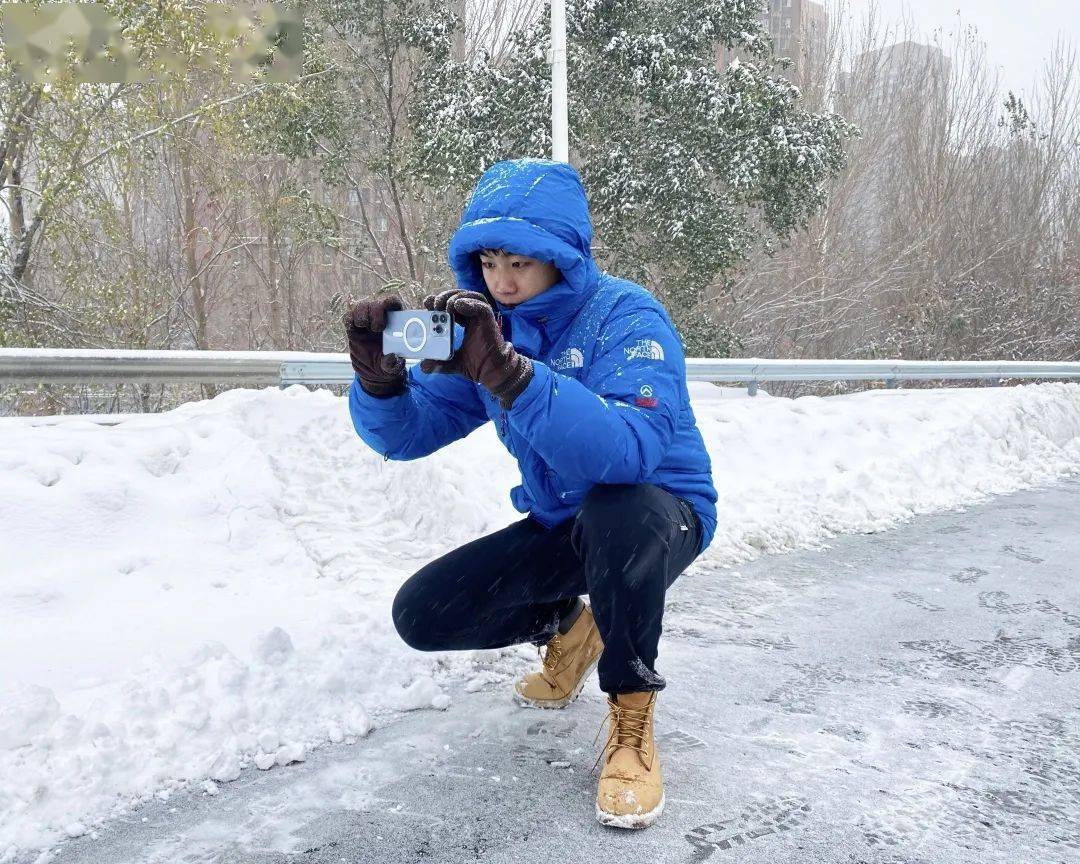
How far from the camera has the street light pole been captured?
480 inches

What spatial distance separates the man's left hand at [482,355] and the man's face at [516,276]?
1.43ft

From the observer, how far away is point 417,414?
3.09m

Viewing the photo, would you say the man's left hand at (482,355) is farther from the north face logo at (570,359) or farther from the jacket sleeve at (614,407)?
the north face logo at (570,359)

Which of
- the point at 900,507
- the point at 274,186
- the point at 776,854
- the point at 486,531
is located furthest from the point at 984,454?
the point at 274,186

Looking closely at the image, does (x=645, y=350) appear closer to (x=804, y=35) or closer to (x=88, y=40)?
(x=88, y=40)

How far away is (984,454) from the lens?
916 cm

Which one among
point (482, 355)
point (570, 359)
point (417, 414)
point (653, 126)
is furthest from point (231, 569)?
point (653, 126)

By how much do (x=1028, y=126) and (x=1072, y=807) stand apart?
3080 cm

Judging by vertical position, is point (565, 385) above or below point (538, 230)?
below

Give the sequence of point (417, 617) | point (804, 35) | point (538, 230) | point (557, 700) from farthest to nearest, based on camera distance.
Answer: point (804, 35) < point (557, 700) < point (417, 617) < point (538, 230)

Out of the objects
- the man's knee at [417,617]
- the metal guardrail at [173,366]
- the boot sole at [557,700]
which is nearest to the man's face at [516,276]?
the man's knee at [417,617]

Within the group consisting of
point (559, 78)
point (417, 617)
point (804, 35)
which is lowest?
point (417, 617)

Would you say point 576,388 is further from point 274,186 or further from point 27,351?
point 274,186

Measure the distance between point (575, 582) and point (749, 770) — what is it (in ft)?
2.48
